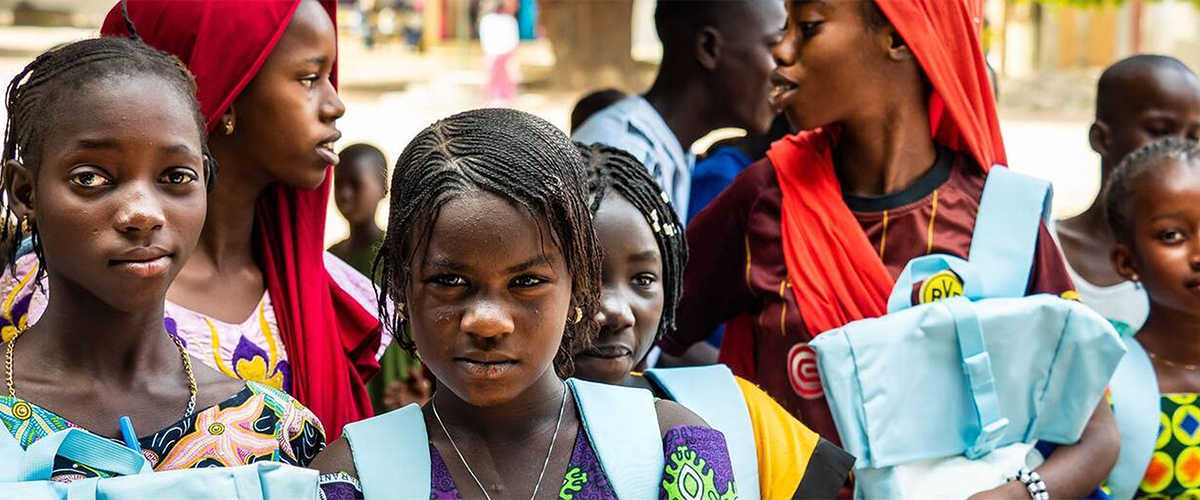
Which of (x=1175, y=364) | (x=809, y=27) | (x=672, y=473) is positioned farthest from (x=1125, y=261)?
(x=672, y=473)

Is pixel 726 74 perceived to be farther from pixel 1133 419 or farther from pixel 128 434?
pixel 128 434

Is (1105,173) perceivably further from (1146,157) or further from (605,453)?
(605,453)

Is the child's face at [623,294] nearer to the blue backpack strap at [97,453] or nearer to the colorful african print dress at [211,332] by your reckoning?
the colorful african print dress at [211,332]

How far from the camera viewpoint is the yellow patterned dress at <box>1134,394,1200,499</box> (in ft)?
10.2

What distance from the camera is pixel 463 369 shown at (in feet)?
6.68

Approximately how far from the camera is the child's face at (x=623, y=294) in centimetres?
254

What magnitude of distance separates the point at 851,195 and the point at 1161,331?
0.89m

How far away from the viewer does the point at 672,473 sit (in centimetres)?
211

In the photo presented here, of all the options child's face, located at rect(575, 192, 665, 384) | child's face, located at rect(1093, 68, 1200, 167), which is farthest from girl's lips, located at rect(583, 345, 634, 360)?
child's face, located at rect(1093, 68, 1200, 167)

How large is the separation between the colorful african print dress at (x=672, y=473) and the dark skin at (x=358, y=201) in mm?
2992

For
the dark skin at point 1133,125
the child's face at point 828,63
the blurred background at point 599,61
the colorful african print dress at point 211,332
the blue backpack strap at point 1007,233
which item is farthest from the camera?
the blurred background at point 599,61

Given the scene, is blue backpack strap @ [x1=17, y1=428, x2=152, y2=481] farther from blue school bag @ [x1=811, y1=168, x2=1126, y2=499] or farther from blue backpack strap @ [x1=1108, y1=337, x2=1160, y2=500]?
blue backpack strap @ [x1=1108, y1=337, x2=1160, y2=500]

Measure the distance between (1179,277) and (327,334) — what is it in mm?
1957

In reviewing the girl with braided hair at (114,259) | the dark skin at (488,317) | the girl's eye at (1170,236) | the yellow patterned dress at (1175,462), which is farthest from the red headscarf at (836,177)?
the girl with braided hair at (114,259)
